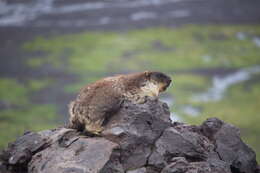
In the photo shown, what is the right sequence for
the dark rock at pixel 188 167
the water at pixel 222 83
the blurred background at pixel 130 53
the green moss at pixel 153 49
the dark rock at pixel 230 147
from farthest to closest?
the green moss at pixel 153 49 → the water at pixel 222 83 → the blurred background at pixel 130 53 → the dark rock at pixel 230 147 → the dark rock at pixel 188 167

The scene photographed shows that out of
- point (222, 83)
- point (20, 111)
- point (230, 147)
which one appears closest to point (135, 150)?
point (230, 147)

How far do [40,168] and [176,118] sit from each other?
40.0m

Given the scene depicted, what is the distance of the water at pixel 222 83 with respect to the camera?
62281 mm

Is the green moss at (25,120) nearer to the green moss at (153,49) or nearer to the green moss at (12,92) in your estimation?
the green moss at (12,92)

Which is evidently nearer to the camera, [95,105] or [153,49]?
[95,105]

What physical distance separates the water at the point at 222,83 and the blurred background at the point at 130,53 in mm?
126

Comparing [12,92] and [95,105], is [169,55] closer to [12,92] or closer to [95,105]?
[12,92]

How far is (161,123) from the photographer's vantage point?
17875 millimetres

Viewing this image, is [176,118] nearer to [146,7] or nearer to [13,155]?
[146,7]

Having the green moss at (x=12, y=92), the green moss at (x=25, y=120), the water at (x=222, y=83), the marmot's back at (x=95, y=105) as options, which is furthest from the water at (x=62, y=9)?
the marmot's back at (x=95, y=105)

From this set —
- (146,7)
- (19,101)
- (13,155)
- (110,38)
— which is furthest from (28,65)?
(13,155)

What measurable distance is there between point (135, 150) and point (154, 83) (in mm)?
3061

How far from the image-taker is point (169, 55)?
74250 mm

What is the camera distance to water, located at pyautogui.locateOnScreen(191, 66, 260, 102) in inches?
2452
